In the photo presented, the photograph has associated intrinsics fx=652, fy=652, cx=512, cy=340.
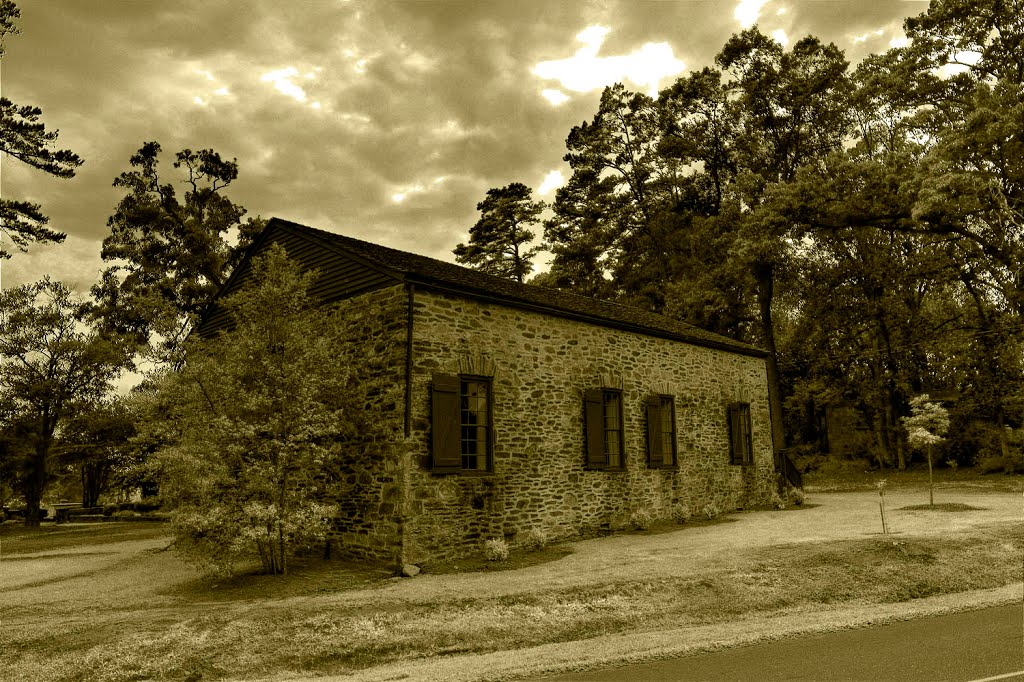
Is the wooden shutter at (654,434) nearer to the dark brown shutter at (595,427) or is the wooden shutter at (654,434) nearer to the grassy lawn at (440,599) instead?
the dark brown shutter at (595,427)

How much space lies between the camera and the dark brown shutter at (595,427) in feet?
47.4

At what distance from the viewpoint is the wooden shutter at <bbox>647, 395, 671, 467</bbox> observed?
16016 mm

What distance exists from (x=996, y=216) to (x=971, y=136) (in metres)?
Result: 4.90

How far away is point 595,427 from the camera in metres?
14.6

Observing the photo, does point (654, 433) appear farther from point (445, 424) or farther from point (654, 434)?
point (445, 424)

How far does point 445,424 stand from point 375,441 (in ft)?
4.29

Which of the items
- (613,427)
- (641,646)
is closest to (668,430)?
(613,427)

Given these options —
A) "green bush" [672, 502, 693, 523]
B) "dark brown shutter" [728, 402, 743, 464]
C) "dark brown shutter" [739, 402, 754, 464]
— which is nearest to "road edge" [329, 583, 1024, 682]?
"green bush" [672, 502, 693, 523]

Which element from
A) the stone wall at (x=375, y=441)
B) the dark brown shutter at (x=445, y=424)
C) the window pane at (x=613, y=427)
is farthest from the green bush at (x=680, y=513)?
the stone wall at (x=375, y=441)

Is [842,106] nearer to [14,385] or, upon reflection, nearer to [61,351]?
[61,351]

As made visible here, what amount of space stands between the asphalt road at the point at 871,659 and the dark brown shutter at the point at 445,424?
19.2 ft

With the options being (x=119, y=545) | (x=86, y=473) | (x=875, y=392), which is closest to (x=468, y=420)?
(x=119, y=545)

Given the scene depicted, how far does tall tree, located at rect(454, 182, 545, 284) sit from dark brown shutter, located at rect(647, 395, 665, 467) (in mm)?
24853

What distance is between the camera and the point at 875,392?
32.0m
